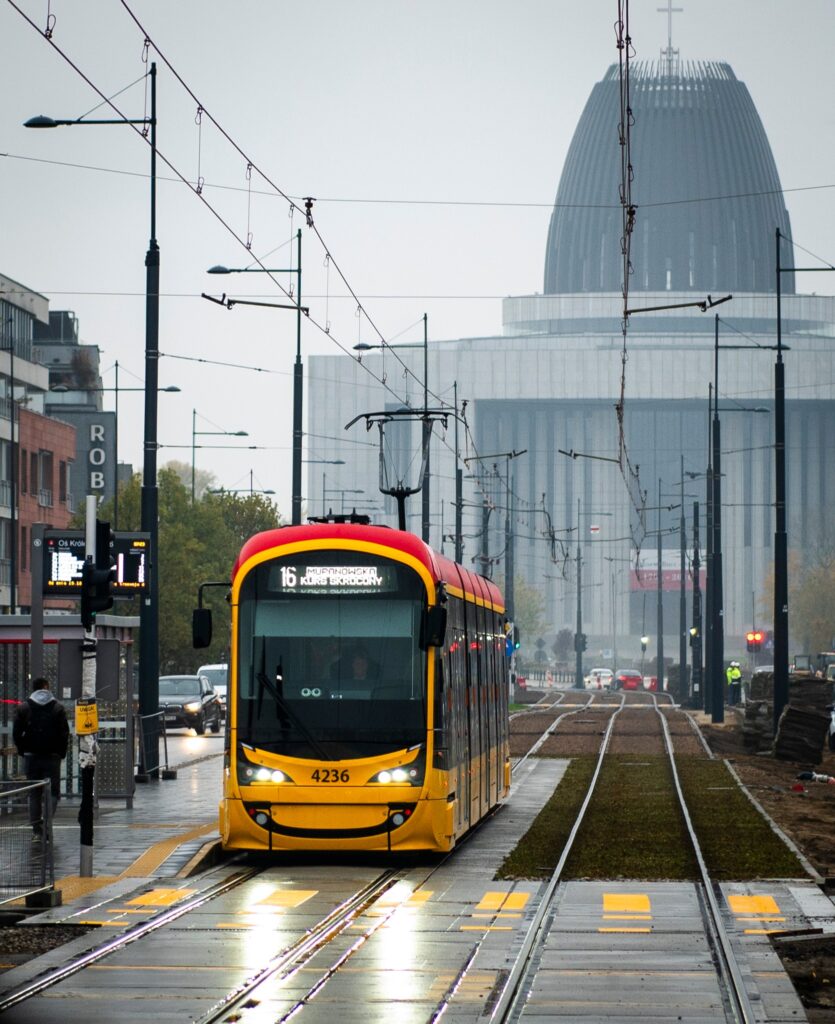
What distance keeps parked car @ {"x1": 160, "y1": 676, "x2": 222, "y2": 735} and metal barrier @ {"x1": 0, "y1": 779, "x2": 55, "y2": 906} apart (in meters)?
36.3

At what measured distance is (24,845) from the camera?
53.5 ft

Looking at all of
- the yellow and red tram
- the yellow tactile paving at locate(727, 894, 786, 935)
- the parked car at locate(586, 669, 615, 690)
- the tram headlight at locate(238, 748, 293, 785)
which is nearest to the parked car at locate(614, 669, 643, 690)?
the parked car at locate(586, 669, 615, 690)

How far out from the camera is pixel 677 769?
3791 cm

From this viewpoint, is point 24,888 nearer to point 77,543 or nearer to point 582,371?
point 77,543

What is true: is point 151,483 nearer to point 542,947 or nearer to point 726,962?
point 542,947

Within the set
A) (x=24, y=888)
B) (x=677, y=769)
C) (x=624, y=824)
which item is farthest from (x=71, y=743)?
(x=677, y=769)

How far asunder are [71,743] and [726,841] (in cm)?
869

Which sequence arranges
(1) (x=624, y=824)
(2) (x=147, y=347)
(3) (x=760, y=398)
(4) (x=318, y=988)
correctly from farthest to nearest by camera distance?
1. (3) (x=760, y=398)
2. (2) (x=147, y=347)
3. (1) (x=624, y=824)
4. (4) (x=318, y=988)

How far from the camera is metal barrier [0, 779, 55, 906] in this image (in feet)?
51.5

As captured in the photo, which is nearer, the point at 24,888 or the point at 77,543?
the point at 24,888

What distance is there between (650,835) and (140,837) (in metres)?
5.59

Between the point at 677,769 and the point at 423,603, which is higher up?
the point at 423,603

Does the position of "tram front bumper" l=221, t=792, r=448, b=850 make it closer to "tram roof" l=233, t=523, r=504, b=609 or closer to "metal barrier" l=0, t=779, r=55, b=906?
"tram roof" l=233, t=523, r=504, b=609

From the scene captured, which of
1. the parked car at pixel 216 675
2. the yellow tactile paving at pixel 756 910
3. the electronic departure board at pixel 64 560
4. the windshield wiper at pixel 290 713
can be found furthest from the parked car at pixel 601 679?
the yellow tactile paving at pixel 756 910
